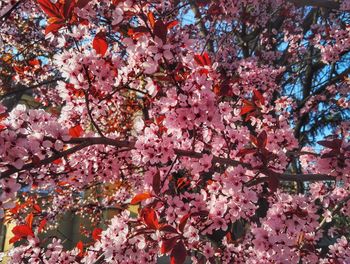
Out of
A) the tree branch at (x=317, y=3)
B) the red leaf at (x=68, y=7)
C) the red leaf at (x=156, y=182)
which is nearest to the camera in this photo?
the red leaf at (x=68, y=7)

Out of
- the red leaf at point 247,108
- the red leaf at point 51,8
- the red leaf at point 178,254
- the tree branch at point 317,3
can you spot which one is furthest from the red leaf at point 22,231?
the tree branch at point 317,3

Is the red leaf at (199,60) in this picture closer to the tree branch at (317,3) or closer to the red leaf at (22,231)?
the tree branch at (317,3)

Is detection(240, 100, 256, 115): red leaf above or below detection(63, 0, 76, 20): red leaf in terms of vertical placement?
below

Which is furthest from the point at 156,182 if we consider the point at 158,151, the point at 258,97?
the point at 258,97

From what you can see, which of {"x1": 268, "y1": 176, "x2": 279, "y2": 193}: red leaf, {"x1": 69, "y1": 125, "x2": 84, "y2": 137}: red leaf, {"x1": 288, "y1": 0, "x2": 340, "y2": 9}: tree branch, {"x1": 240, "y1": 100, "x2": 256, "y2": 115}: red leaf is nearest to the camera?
{"x1": 268, "y1": 176, "x2": 279, "y2": 193}: red leaf

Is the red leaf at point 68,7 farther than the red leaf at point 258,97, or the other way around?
the red leaf at point 258,97

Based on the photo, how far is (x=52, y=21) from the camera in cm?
209

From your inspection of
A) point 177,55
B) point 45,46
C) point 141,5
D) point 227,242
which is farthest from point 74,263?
point 45,46

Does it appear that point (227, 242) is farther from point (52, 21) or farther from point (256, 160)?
point (52, 21)

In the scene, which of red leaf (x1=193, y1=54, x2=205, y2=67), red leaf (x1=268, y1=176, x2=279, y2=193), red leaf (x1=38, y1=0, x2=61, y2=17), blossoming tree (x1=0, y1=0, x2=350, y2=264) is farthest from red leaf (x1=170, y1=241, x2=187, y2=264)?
red leaf (x1=38, y1=0, x2=61, y2=17)

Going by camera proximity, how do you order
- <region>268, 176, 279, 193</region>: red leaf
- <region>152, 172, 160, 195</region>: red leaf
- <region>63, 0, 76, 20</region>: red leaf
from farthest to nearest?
<region>152, 172, 160, 195</region>: red leaf < <region>268, 176, 279, 193</region>: red leaf < <region>63, 0, 76, 20</region>: red leaf

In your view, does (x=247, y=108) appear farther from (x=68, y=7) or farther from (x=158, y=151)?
(x=68, y=7)

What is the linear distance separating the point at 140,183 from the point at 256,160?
2.50m

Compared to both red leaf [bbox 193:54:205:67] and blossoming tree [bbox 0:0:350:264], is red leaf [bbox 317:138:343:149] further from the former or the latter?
red leaf [bbox 193:54:205:67]
